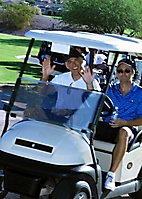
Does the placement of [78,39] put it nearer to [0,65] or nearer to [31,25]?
[0,65]

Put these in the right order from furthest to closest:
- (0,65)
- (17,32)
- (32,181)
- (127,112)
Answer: (17,32) < (0,65) < (127,112) < (32,181)

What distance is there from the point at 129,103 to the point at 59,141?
3.57 ft

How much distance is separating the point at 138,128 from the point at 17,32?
94.2ft

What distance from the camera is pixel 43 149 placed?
4.35 metres

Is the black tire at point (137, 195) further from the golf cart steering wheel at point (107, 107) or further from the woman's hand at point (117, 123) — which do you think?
the golf cart steering wheel at point (107, 107)

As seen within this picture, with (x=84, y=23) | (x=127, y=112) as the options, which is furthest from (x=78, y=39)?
(x=84, y=23)

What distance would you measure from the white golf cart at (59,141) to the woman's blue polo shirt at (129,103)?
Answer: 0.94 ft

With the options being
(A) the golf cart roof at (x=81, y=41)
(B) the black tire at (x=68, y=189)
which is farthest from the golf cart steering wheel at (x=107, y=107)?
(B) the black tire at (x=68, y=189)

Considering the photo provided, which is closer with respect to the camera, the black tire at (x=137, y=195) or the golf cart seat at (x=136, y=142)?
the golf cart seat at (x=136, y=142)

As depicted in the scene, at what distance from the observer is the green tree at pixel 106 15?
923 inches

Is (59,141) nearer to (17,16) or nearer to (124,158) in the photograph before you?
(124,158)

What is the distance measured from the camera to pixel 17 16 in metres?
34.0

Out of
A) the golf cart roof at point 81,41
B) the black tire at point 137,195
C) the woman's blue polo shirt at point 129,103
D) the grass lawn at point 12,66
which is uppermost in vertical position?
the golf cart roof at point 81,41

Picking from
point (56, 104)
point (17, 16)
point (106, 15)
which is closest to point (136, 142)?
point (56, 104)
